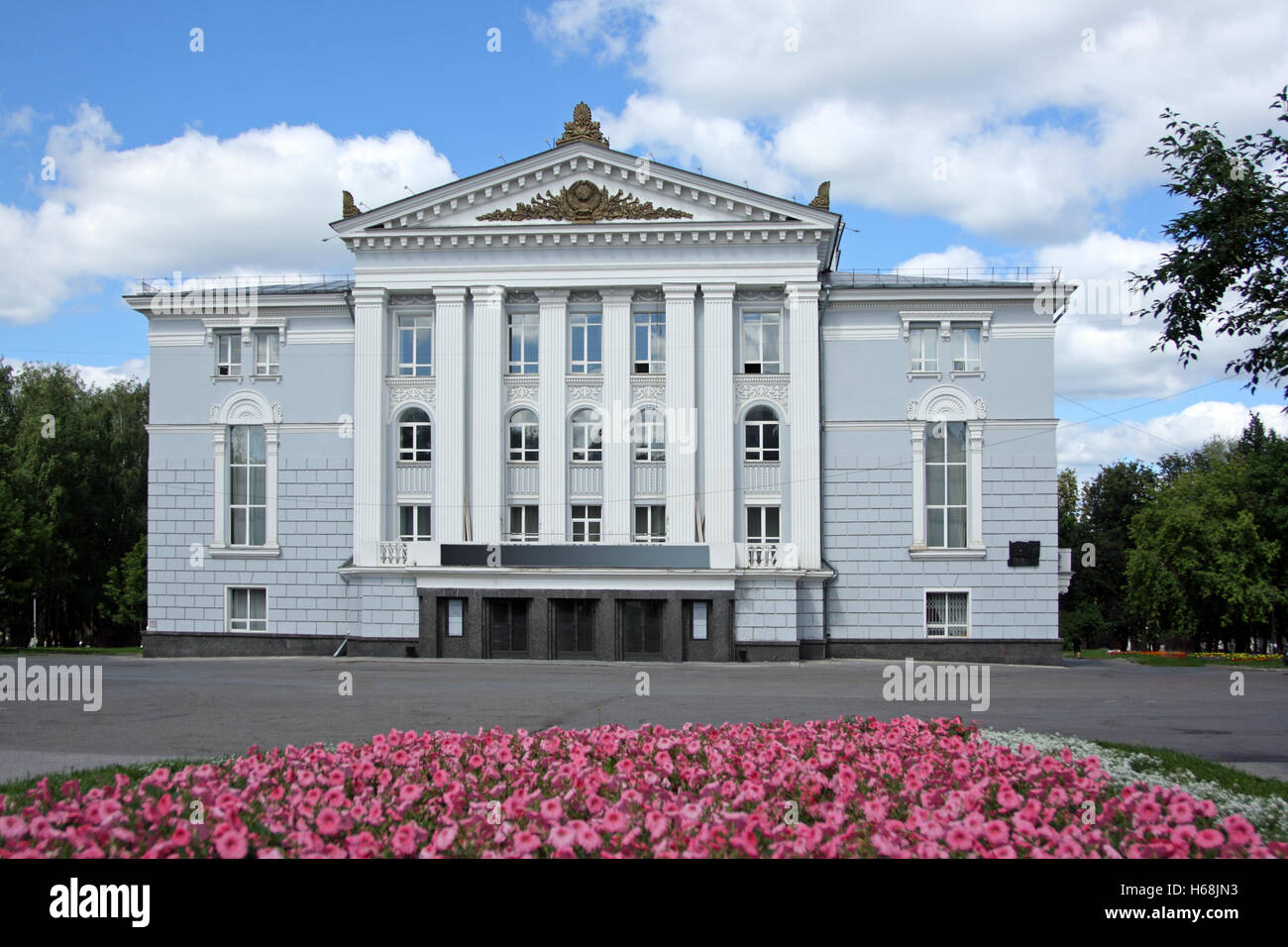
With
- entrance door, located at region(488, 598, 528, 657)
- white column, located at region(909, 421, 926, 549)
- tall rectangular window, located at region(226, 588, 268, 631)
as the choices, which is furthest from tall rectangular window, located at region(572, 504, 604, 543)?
tall rectangular window, located at region(226, 588, 268, 631)

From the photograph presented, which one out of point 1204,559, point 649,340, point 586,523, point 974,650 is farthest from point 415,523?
point 1204,559

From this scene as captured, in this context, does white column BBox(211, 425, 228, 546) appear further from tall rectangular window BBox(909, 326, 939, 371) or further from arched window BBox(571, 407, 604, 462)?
tall rectangular window BBox(909, 326, 939, 371)

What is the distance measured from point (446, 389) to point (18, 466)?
98.5ft

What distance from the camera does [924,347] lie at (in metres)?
35.2

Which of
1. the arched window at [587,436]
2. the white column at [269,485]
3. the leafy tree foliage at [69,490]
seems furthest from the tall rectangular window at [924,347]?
the leafy tree foliage at [69,490]

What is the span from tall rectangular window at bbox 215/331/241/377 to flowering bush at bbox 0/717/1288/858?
2994 centimetres

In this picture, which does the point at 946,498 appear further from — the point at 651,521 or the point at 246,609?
the point at 246,609

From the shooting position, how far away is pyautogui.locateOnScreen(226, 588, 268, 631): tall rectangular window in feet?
119

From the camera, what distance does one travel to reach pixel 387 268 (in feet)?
116

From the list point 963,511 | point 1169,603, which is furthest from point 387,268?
point 1169,603

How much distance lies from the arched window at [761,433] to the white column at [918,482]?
14.7 ft

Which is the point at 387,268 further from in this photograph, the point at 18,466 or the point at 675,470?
the point at 18,466

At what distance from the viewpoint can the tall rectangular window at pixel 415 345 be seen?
35.9 metres

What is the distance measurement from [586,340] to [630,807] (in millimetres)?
29526
